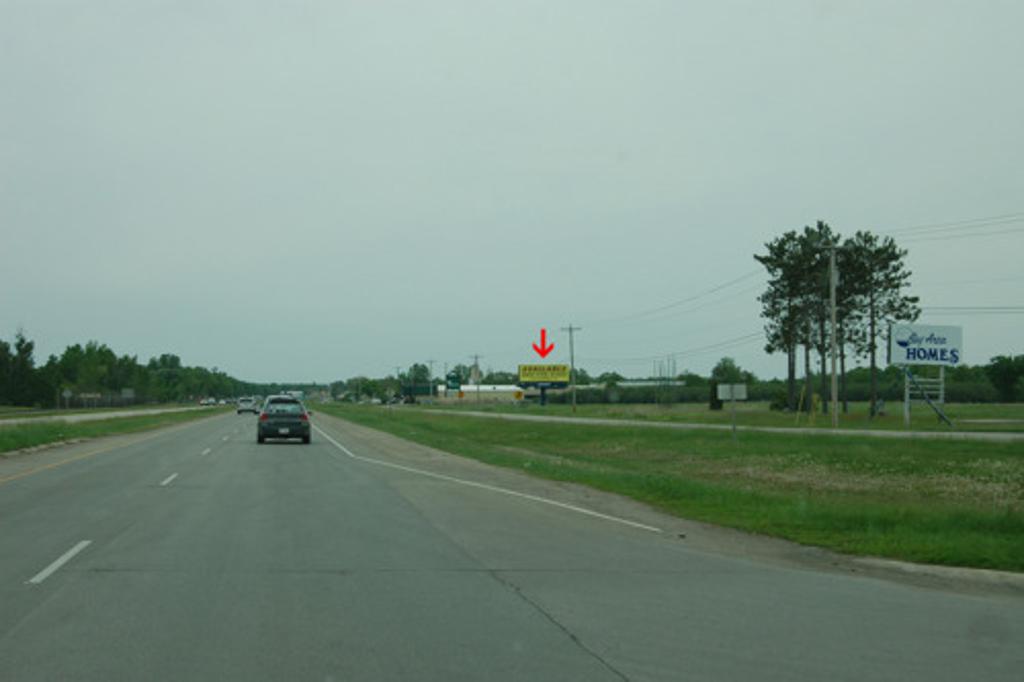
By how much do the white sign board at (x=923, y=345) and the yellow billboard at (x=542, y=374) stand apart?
8183cm

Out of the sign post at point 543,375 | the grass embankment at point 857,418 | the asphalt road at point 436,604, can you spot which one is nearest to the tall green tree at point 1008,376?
the grass embankment at point 857,418

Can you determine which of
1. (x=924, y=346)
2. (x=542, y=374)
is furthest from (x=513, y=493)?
(x=542, y=374)

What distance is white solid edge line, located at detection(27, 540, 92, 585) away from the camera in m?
9.07

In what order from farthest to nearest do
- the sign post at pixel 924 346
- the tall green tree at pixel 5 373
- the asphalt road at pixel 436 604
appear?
the tall green tree at pixel 5 373, the sign post at pixel 924 346, the asphalt road at pixel 436 604

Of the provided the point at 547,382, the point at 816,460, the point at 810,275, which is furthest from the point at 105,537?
the point at 547,382

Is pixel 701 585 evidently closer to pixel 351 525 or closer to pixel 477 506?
pixel 351 525

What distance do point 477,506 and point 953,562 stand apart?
760cm

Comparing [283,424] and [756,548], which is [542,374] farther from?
[756,548]

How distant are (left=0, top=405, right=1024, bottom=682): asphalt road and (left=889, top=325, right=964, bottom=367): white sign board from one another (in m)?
39.9

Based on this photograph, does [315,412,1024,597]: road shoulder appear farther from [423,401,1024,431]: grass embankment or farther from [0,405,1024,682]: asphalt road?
[423,401,1024,431]: grass embankment

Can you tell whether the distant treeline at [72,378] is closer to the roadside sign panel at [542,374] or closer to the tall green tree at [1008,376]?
the roadside sign panel at [542,374]

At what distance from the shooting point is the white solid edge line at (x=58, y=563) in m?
9.07

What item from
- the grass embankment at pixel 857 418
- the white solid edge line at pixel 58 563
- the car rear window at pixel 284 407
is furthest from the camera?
the grass embankment at pixel 857 418

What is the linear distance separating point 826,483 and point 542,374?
108m
